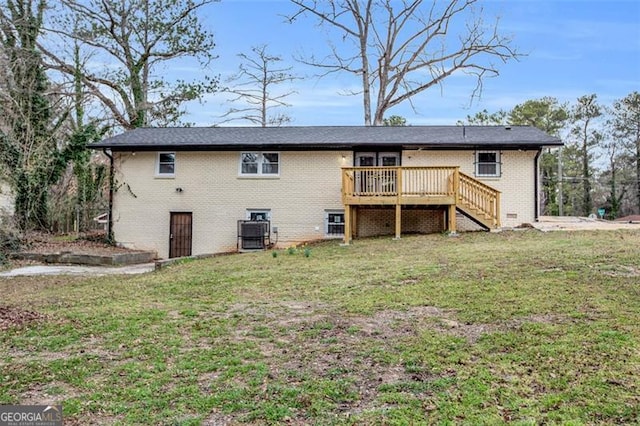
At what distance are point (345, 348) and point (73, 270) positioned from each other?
10315mm

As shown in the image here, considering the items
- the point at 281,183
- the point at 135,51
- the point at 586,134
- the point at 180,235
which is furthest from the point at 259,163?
the point at 586,134

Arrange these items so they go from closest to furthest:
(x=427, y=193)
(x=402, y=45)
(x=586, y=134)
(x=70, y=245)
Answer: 1. (x=427, y=193)
2. (x=70, y=245)
3. (x=402, y=45)
4. (x=586, y=134)

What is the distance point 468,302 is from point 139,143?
555 inches

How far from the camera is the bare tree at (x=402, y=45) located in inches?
996

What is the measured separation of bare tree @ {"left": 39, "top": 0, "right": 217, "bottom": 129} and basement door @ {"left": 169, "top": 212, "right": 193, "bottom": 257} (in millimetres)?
9784

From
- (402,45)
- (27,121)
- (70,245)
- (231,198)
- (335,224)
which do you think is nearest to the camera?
(27,121)

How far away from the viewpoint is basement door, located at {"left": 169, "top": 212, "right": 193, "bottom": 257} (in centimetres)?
1653

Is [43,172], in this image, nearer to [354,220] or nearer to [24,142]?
[24,142]

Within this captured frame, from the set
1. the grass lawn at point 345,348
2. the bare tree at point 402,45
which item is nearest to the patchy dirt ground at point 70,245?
the grass lawn at point 345,348

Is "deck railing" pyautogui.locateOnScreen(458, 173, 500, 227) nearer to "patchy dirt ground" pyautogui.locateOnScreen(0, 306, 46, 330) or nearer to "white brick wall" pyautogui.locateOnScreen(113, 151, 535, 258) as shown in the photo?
"white brick wall" pyautogui.locateOnScreen(113, 151, 535, 258)

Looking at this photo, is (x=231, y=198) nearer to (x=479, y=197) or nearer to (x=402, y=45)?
(x=479, y=197)

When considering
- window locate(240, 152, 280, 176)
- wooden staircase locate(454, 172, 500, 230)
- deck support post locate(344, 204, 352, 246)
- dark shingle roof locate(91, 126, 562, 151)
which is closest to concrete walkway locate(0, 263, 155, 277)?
dark shingle roof locate(91, 126, 562, 151)

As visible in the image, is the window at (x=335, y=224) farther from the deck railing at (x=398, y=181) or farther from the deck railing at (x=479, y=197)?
the deck railing at (x=479, y=197)

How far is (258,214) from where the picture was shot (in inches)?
645
